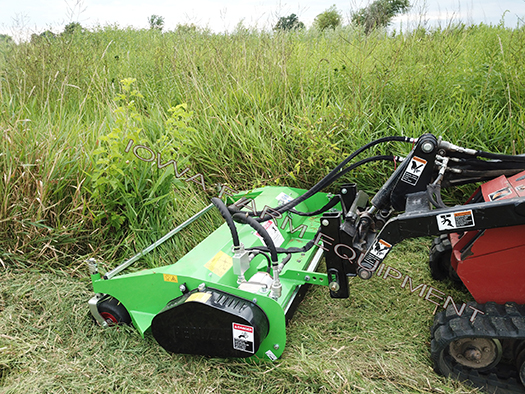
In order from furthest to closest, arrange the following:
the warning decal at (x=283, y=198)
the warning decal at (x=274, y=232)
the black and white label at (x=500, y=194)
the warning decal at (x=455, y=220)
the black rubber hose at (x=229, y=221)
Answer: the warning decal at (x=283, y=198) < the warning decal at (x=274, y=232) < the black rubber hose at (x=229, y=221) < the black and white label at (x=500, y=194) < the warning decal at (x=455, y=220)

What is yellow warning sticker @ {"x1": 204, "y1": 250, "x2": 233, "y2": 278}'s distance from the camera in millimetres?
2369

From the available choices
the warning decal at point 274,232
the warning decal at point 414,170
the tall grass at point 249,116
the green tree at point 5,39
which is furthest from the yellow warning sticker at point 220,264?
the green tree at point 5,39

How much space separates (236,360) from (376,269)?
92 centimetres

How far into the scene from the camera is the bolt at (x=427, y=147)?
2.05m

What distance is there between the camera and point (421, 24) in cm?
461

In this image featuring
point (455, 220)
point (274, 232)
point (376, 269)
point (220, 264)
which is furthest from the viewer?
point (274, 232)

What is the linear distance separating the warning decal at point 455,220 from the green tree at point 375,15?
3.59 m

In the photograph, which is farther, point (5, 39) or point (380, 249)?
point (5, 39)

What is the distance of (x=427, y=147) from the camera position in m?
2.06

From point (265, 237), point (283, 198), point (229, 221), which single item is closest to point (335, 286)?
point (265, 237)

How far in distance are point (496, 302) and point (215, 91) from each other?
3593mm

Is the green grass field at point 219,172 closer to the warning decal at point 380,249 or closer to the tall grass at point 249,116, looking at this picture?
the tall grass at point 249,116

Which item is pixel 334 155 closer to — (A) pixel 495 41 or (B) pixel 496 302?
(B) pixel 496 302

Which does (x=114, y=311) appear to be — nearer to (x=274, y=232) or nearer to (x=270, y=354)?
(x=270, y=354)
